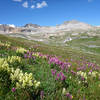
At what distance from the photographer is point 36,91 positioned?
4.31 metres

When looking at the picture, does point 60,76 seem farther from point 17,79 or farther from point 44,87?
point 17,79

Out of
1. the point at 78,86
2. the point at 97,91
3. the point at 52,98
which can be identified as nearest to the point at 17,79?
the point at 52,98

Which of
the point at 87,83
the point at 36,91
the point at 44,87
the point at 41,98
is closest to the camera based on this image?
the point at 41,98

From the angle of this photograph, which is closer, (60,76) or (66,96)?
(66,96)

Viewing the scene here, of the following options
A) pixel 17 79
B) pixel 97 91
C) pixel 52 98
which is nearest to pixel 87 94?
pixel 97 91

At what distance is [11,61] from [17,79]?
198 centimetres

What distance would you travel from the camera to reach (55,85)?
511 centimetres

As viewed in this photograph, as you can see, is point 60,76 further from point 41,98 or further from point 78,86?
point 41,98

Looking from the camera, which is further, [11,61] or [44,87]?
[11,61]

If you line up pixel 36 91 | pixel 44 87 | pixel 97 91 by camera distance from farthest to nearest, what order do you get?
pixel 97 91, pixel 44 87, pixel 36 91

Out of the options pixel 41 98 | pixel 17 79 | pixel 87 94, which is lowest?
pixel 87 94

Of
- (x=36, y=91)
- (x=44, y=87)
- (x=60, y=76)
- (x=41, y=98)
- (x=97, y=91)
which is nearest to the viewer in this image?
(x=41, y=98)

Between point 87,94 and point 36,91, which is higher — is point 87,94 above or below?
below

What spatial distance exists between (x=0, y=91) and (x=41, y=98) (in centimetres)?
143
